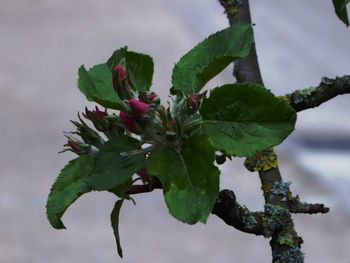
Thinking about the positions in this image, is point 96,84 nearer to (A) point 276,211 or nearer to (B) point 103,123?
(B) point 103,123

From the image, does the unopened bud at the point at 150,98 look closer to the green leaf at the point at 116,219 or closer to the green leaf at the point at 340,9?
the green leaf at the point at 116,219

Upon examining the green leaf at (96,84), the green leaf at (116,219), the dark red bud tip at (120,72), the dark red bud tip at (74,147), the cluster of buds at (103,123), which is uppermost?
the green leaf at (96,84)

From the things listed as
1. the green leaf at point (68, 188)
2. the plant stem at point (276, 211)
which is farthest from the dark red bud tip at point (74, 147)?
the plant stem at point (276, 211)

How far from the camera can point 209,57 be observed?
754 mm

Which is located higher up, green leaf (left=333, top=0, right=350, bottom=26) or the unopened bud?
green leaf (left=333, top=0, right=350, bottom=26)

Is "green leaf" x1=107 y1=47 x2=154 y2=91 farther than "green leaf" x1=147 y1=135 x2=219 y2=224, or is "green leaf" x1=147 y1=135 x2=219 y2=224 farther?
"green leaf" x1=107 y1=47 x2=154 y2=91

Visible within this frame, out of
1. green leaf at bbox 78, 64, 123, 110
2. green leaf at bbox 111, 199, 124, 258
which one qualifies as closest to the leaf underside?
green leaf at bbox 78, 64, 123, 110

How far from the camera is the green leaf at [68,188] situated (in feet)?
2.32

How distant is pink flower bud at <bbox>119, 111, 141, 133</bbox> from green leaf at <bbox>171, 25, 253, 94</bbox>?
0.09 meters

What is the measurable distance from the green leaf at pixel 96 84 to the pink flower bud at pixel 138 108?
Result: 9cm

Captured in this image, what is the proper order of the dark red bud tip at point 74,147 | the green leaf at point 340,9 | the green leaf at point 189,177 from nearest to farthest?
the green leaf at point 189,177, the dark red bud tip at point 74,147, the green leaf at point 340,9

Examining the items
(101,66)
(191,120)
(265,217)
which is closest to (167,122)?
(191,120)

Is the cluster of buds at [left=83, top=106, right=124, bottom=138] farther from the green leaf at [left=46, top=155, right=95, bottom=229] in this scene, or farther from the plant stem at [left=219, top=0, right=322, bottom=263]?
the plant stem at [left=219, top=0, right=322, bottom=263]

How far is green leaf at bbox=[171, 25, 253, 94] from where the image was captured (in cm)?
71
